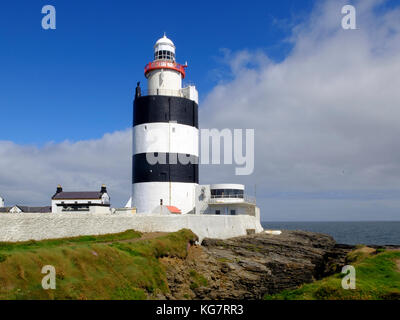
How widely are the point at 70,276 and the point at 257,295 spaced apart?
14.5 meters

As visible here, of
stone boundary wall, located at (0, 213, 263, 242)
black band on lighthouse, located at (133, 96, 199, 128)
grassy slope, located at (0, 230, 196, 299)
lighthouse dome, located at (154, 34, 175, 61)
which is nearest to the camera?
grassy slope, located at (0, 230, 196, 299)

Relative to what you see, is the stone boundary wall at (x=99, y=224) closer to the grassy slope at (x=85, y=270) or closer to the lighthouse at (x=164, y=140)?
the grassy slope at (x=85, y=270)

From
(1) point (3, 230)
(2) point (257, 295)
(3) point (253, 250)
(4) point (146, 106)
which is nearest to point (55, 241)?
(1) point (3, 230)

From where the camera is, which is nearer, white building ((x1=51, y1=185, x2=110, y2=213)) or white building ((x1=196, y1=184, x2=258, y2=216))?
white building ((x1=196, y1=184, x2=258, y2=216))

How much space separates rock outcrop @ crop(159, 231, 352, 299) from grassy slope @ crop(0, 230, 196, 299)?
2.13 metres

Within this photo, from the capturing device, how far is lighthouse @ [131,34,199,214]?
43.5 metres

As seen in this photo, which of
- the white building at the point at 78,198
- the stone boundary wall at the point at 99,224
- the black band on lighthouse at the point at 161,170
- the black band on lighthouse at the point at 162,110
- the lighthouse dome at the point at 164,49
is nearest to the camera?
the stone boundary wall at the point at 99,224

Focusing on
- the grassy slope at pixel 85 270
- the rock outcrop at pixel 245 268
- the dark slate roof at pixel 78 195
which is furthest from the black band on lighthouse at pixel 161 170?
the grassy slope at pixel 85 270

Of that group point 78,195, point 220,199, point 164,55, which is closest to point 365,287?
point 220,199

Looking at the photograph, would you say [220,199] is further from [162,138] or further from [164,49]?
[164,49]

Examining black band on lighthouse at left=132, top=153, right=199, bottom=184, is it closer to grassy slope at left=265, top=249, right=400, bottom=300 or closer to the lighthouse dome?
the lighthouse dome

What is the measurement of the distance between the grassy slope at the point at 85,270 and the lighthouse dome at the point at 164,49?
26675 mm

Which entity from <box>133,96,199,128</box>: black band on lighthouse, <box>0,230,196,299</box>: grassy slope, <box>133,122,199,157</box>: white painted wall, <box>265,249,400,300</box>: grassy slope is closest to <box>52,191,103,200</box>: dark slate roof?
<box>133,122,199,157</box>: white painted wall

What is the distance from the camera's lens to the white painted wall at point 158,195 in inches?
1705
